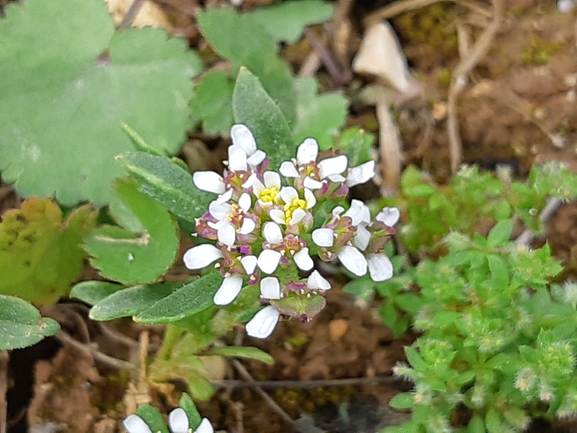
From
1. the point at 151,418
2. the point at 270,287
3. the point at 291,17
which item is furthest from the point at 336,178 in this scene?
the point at 291,17

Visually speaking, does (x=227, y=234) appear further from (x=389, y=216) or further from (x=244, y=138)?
(x=389, y=216)

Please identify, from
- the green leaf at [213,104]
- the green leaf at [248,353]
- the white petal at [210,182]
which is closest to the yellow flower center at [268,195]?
the white petal at [210,182]

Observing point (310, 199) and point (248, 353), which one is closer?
point (310, 199)

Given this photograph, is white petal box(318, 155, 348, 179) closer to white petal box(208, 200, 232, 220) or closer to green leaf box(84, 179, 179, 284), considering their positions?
white petal box(208, 200, 232, 220)

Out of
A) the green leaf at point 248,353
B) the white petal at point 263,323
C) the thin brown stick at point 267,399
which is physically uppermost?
the white petal at point 263,323

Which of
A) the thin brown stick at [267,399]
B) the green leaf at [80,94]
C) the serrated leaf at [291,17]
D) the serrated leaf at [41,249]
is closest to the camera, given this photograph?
the serrated leaf at [41,249]

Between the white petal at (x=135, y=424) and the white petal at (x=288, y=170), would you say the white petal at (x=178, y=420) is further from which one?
the white petal at (x=288, y=170)
